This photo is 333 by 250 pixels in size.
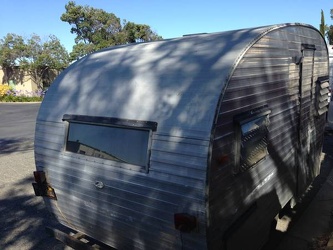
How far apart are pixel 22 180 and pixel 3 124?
9.83 m

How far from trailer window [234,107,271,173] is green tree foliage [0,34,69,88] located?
106 feet

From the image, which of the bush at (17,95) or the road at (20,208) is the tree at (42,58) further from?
the road at (20,208)

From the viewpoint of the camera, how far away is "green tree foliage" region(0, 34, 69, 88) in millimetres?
32312

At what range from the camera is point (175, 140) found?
9.23ft

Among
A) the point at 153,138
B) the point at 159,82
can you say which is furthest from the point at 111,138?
the point at 159,82

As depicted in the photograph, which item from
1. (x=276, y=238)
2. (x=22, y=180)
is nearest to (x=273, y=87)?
(x=276, y=238)

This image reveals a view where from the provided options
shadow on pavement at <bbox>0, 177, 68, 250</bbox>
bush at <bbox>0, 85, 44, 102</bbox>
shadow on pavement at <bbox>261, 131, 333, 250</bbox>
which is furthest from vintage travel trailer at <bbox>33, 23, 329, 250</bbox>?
bush at <bbox>0, 85, 44, 102</bbox>

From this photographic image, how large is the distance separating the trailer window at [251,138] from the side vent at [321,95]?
88.3 inches

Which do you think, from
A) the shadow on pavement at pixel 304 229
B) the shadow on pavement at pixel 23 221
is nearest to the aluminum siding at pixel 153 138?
the shadow on pavement at pixel 23 221

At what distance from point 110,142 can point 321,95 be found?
152 inches

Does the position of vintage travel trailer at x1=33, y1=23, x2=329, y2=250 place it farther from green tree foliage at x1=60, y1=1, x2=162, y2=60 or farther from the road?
green tree foliage at x1=60, y1=1, x2=162, y2=60

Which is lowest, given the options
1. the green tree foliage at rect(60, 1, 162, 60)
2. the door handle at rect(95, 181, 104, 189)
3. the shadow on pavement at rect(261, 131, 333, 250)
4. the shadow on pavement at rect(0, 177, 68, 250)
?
the shadow on pavement at rect(0, 177, 68, 250)

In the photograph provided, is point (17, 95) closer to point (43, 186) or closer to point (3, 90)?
point (3, 90)

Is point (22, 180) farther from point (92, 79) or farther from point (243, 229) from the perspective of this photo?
point (243, 229)
